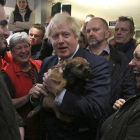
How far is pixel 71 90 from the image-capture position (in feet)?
5.22

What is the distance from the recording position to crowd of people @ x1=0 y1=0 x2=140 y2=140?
3.86 ft

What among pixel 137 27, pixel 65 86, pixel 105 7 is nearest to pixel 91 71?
pixel 65 86

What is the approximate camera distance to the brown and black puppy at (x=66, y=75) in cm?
155

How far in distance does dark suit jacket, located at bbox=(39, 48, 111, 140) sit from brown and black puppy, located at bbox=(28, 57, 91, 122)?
5 cm

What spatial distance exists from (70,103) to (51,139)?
39cm

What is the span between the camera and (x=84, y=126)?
1534 mm

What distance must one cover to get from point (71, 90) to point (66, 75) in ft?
0.59

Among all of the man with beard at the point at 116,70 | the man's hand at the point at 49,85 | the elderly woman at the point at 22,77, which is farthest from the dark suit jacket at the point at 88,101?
the man with beard at the point at 116,70

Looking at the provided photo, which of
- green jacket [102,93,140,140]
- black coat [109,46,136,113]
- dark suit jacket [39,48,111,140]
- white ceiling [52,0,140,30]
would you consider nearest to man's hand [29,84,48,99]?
dark suit jacket [39,48,111,140]

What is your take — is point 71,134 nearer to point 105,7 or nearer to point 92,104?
point 92,104

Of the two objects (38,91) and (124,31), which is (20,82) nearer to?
(38,91)

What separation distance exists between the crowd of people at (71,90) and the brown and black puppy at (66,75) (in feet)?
0.10

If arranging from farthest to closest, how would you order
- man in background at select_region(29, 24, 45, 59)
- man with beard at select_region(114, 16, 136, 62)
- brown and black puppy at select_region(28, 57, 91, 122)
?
man in background at select_region(29, 24, 45, 59), man with beard at select_region(114, 16, 136, 62), brown and black puppy at select_region(28, 57, 91, 122)

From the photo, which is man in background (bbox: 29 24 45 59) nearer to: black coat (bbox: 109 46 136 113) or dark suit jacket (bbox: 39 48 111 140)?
black coat (bbox: 109 46 136 113)
